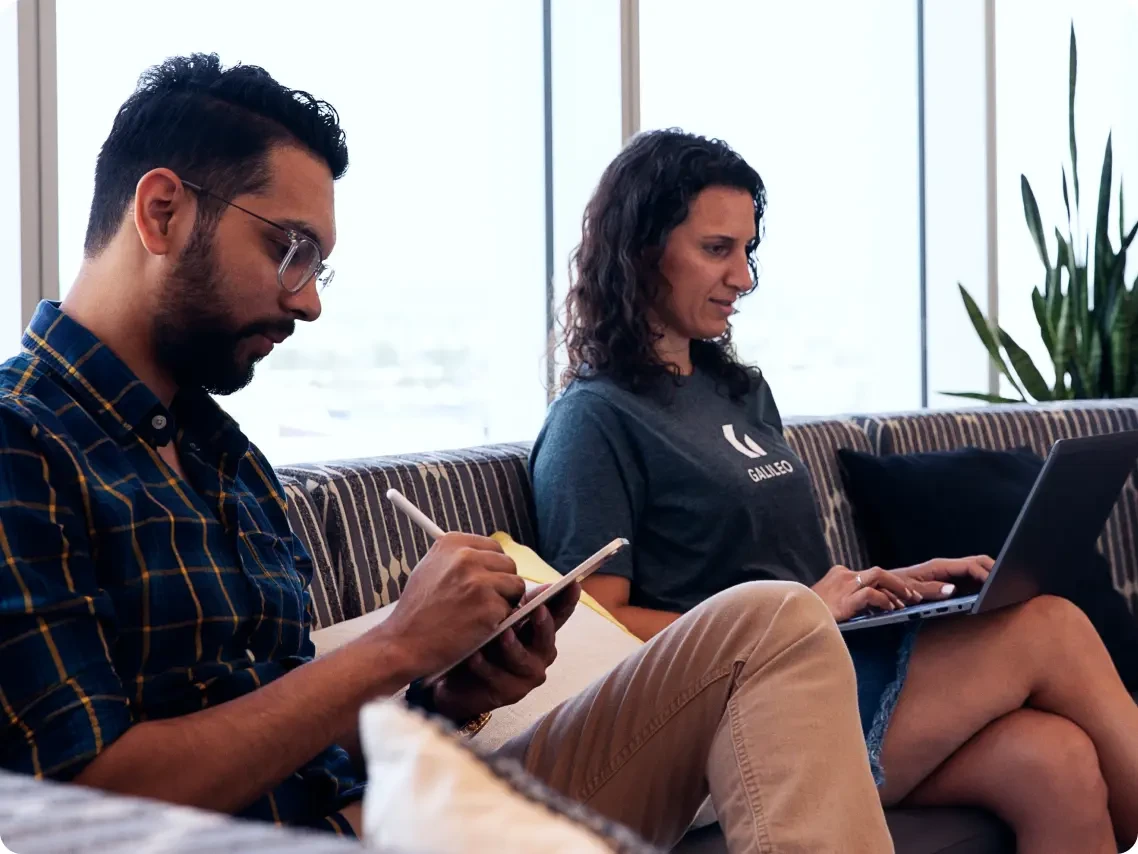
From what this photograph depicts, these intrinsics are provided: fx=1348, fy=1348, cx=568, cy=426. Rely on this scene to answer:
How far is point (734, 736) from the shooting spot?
3.99 ft

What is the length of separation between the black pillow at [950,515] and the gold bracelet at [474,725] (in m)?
1.18

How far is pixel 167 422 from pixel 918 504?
1578 millimetres

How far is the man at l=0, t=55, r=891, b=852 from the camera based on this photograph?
100 centimetres

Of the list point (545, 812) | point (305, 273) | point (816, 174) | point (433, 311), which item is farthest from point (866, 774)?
point (816, 174)

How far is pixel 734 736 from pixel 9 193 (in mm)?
1465

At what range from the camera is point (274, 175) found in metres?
1.29

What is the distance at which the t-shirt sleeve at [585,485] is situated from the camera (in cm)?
185

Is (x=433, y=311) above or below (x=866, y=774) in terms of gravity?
above

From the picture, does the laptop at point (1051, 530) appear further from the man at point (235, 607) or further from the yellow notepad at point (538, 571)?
the man at point (235, 607)

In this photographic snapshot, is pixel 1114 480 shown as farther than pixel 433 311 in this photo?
No

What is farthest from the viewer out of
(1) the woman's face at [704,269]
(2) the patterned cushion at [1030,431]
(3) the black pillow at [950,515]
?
(2) the patterned cushion at [1030,431]

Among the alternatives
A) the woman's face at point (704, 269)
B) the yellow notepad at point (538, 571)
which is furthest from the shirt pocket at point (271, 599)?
the woman's face at point (704, 269)

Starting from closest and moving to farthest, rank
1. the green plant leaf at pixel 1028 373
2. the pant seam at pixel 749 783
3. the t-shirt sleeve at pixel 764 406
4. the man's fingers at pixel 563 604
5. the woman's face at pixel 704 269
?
1. the pant seam at pixel 749 783
2. the man's fingers at pixel 563 604
3. the woman's face at pixel 704 269
4. the t-shirt sleeve at pixel 764 406
5. the green plant leaf at pixel 1028 373

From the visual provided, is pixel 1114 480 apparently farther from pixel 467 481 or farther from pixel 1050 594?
pixel 467 481
